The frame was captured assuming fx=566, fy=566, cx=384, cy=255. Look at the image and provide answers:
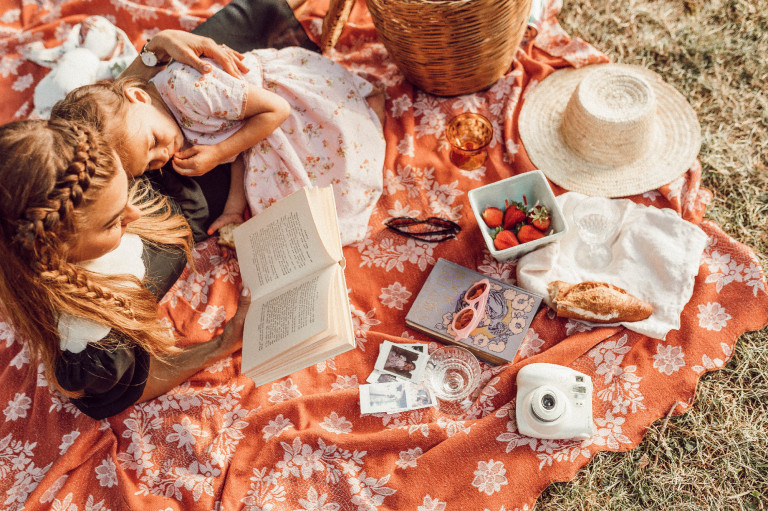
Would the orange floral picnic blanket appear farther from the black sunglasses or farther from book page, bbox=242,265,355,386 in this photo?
book page, bbox=242,265,355,386

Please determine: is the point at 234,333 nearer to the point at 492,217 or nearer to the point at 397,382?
the point at 397,382

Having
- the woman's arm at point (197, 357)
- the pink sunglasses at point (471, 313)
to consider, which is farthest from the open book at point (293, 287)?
the pink sunglasses at point (471, 313)

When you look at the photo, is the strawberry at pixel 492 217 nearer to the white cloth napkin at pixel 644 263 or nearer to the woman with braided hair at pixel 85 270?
the white cloth napkin at pixel 644 263

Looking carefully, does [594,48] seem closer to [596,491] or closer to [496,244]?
[496,244]

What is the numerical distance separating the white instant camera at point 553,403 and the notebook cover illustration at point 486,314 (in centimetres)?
13

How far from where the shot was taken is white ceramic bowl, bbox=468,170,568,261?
7.03 ft

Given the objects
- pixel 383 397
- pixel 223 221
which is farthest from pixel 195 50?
pixel 383 397

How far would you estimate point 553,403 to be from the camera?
6.29 ft

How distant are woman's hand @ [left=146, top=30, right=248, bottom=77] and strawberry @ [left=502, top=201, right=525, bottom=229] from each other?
1.16m

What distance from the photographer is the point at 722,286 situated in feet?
7.13

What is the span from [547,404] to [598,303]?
41 cm

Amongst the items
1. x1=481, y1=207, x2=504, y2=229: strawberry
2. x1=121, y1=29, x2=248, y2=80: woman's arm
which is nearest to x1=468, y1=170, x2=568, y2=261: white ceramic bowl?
x1=481, y1=207, x2=504, y2=229: strawberry

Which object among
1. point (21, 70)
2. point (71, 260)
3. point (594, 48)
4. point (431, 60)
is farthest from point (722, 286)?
point (21, 70)

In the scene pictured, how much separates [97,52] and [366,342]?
1823mm
